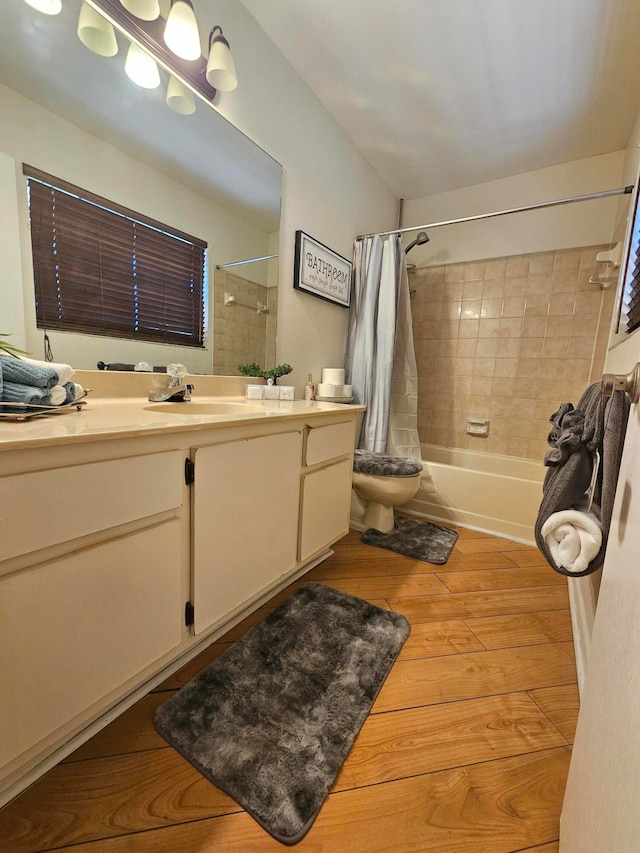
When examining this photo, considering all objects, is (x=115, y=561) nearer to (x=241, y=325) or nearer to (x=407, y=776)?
(x=407, y=776)

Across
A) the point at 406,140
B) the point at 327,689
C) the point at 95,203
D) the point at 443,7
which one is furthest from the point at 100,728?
the point at 406,140

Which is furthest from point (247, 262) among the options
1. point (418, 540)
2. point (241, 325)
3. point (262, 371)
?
point (418, 540)

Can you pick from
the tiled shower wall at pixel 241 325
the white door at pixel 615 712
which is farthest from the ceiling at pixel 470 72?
the white door at pixel 615 712

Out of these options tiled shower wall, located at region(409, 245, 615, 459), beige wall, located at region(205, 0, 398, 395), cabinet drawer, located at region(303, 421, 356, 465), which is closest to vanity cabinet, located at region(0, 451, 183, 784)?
cabinet drawer, located at region(303, 421, 356, 465)

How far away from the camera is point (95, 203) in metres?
1.10

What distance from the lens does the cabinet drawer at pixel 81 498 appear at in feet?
1.93

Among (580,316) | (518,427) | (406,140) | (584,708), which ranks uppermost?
(406,140)

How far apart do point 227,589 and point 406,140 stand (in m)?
2.64

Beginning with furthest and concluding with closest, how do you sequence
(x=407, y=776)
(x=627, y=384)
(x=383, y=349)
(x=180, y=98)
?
(x=383, y=349), (x=180, y=98), (x=407, y=776), (x=627, y=384)

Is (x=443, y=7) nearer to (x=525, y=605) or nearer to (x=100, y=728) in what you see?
(x=525, y=605)

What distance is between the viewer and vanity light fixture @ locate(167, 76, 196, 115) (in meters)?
1.26

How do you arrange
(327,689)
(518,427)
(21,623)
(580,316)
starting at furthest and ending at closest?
(518,427) < (580,316) < (327,689) < (21,623)

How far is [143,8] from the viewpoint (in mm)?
1086

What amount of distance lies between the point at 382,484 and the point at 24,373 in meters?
1.63
